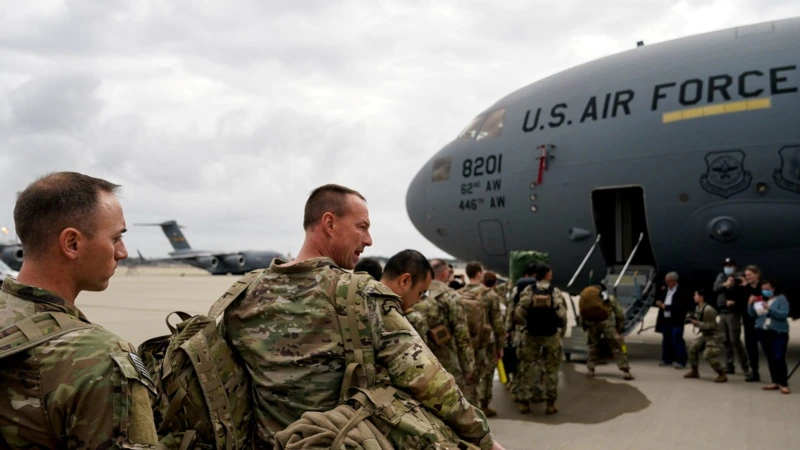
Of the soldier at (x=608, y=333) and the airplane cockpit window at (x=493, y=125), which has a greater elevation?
the airplane cockpit window at (x=493, y=125)

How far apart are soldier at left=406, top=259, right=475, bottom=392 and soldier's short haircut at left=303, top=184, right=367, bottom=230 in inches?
137

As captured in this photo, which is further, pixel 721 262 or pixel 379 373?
pixel 721 262

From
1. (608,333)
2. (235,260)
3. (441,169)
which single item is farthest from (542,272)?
(235,260)

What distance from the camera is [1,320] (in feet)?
5.05

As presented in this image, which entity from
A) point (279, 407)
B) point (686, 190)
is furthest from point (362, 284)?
point (686, 190)

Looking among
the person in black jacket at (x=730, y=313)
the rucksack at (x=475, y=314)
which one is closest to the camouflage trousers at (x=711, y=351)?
the person in black jacket at (x=730, y=313)

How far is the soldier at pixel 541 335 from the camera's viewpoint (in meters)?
7.32

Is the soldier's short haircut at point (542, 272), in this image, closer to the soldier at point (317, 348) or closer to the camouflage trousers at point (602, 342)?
the camouflage trousers at point (602, 342)

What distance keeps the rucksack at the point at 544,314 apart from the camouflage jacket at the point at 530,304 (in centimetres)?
5

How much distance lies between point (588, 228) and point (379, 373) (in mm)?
9114

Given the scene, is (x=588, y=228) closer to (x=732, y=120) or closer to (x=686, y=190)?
(x=686, y=190)

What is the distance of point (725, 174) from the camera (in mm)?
9375

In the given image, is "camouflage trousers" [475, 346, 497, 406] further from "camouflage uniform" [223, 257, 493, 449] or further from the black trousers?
"camouflage uniform" [223, 257, 493, 449]

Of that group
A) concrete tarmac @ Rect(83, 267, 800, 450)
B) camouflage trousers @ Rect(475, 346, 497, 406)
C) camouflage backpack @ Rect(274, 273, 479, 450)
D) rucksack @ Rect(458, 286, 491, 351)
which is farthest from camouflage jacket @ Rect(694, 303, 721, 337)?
camouflage backpack @ Rect(274, 273, 479, 450)
